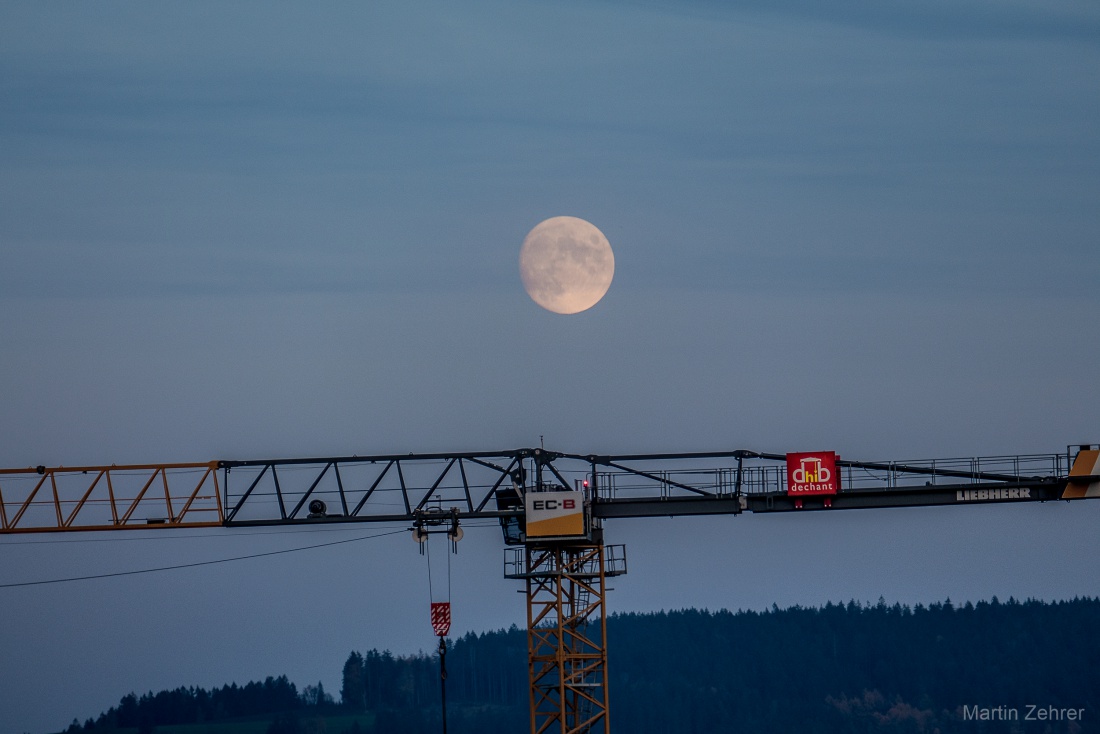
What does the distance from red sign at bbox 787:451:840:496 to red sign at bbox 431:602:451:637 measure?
16.0 meters

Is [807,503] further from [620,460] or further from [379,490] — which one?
[379,490]

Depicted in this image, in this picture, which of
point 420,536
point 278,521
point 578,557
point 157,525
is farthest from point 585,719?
point 157,525

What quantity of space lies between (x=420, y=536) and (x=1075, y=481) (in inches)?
1142

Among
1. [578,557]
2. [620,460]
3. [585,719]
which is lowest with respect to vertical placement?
[585,719]

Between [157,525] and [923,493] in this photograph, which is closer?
[923,493]

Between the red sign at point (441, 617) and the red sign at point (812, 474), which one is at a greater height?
the red sign at point (812, 474)

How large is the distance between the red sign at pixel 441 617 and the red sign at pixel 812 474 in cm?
1603

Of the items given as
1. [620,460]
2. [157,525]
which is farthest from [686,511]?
[157,525]

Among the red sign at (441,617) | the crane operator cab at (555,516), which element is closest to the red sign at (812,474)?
the crane operator cab at (555,516)

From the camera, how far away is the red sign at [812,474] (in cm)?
6438

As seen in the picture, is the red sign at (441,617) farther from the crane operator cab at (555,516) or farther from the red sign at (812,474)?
Result: the red sign at (812,474)

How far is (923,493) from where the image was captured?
212ft

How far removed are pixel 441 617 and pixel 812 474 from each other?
1761 centimetres

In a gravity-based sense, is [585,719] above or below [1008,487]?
below
